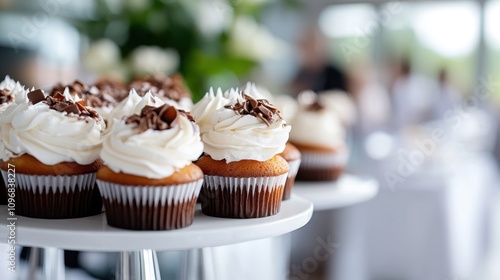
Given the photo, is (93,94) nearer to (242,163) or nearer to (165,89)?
(165,89)

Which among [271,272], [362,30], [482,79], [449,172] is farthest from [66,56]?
[482,79]

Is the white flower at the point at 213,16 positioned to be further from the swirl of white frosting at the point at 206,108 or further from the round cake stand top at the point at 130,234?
the round cake stand top at the point at 130,234

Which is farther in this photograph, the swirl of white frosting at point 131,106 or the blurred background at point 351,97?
the blurred background at point 351,97

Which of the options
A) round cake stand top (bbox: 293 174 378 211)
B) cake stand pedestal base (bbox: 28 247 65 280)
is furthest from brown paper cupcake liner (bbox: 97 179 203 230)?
round cake stand top (bbox: 293 174 378 211)

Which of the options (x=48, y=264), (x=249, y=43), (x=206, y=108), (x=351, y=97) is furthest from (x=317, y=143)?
(x=351, y=97)

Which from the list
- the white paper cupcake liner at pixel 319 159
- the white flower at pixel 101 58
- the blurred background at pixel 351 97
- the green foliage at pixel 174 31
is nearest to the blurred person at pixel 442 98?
the blurred background at pixel 351 97

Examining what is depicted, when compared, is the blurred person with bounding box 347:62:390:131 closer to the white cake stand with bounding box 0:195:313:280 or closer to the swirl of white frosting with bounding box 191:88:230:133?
the swirl of white frosting with bounding box 191:88:230:133

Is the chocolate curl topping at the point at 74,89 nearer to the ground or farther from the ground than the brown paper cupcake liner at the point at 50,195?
farther from the ground
